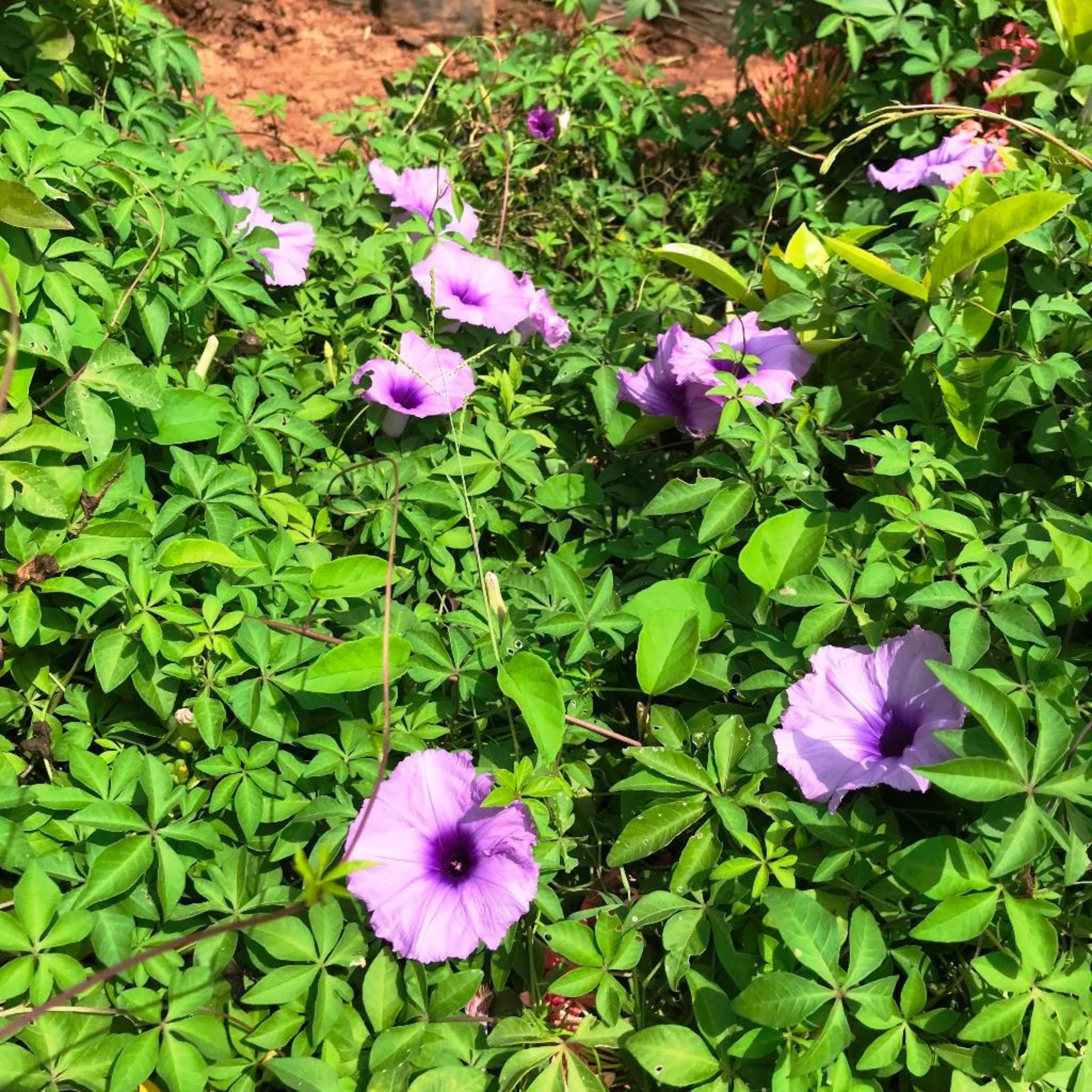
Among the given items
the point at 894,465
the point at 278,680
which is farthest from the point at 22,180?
the point at 894,465

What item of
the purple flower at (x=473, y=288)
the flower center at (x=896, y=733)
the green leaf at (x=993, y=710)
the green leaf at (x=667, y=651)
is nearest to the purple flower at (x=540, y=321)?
the purple flower at (x=473, y=288)

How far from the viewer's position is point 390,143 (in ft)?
8.89

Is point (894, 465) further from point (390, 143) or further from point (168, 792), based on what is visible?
point (390, 143)

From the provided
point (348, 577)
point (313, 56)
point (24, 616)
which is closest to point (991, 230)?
point (348, 577)

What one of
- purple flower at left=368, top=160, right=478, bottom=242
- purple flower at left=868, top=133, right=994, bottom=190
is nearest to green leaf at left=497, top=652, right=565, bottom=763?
purple flower at left=368, top=160, right=478, bottom=242

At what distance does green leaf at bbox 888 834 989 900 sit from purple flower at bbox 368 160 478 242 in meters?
1.74

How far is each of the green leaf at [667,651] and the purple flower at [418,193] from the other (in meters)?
1.28

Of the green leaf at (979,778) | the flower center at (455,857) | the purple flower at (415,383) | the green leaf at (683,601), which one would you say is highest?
the green leaf at (979,778)

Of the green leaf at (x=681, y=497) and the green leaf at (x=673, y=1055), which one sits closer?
the green leaf at (x=673, y=1055)

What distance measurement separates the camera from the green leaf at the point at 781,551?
5.32 ft

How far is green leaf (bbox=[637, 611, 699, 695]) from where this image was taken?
5.12 ft

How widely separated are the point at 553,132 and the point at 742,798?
89.8 inches

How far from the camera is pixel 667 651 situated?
157 centimetres

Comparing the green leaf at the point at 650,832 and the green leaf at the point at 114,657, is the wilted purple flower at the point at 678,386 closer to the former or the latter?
the green leaf at the point at 650,832
